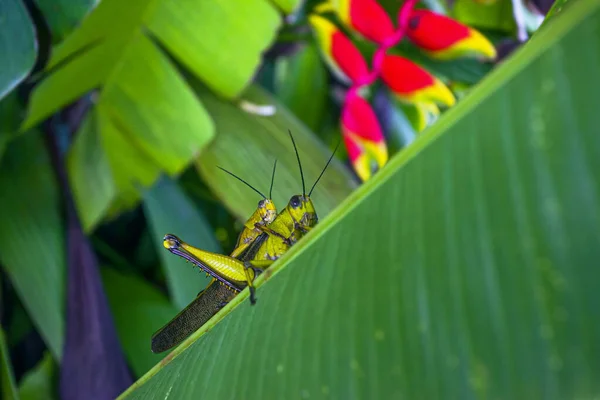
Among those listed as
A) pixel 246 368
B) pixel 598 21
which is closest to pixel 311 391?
pixel 246 368

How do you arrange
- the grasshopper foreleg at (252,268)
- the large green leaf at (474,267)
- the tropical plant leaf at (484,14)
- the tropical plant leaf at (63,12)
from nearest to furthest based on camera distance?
the large green leaf at (474,267) < the grasshopper foreleg at (252,268) < the tropical plant leaf at (63,12) < the tropical plant leaf at (484,14)

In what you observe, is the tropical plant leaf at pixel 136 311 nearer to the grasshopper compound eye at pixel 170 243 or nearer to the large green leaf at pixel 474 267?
the grasshopper compound eye at pixel 170 243

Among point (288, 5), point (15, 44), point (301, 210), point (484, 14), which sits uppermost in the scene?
point (15, 44)

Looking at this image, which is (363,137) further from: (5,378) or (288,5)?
(5,378)

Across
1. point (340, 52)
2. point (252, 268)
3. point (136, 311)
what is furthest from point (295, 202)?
point (136, 311)

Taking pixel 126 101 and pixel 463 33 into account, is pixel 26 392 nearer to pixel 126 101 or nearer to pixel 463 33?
pixel 126 101

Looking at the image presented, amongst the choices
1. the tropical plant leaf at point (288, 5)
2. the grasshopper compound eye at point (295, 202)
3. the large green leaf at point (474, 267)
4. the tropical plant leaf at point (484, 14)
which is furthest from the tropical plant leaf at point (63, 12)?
the tropical plant leaf at point (484, 14)

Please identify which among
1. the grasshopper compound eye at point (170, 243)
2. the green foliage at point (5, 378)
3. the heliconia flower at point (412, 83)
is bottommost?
the heliconia flower at point (412, 83)
